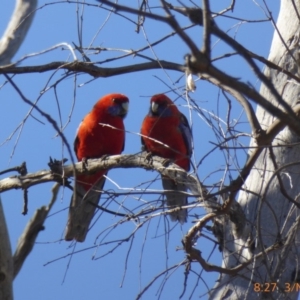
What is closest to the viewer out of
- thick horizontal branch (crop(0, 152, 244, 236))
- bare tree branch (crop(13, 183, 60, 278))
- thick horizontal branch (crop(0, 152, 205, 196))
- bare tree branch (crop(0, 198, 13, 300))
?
thick horizontal branch (crop(0, 152, 244, 236))

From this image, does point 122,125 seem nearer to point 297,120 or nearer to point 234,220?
point 234,220

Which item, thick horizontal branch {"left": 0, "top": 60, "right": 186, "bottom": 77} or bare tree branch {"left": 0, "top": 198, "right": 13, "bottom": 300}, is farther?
bare tree branch {"left": 0, "top": 198, "right": 13, "bottom": 300}

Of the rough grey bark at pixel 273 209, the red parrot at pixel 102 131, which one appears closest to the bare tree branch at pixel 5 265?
the red parrot at pixel 102 131

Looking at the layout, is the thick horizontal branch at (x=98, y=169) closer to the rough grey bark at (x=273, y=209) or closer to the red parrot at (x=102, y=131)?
the rough grey bark at (x=273, y=209)

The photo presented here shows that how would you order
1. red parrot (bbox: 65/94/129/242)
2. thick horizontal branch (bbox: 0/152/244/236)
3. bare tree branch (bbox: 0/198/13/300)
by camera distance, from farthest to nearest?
red parrot (bbox: 65/94/129/242) → bare tree branch (bbox: 0/198/13/300) → thick horizontal branch (bbox: 0/152/244/236)

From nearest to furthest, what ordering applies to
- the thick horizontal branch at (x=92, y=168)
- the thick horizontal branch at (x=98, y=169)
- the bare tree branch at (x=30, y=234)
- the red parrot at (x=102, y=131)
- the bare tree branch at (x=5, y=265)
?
the thick horizontal branch at (x=98, y=169) < the thick horizontal branch at (x=92, y=168) < the bare tree branch at (x=5, y=265) < the bare tree branch at (x=30, y=234) < the red parrot at (x=102, y=131)

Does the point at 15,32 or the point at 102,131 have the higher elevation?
the point at 15,32

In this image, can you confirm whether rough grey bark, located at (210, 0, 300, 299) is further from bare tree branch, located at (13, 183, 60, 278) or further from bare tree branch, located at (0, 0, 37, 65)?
bare tree branch, located at (0, 0, 37, 65)

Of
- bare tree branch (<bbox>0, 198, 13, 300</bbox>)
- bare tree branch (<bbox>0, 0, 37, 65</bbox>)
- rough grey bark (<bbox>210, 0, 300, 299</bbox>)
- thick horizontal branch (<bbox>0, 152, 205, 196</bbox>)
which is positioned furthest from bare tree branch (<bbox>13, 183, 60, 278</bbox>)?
rough grey bark (<bbox>210, 0, 300, 299</bbox>)

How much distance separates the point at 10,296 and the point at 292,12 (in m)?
2.05

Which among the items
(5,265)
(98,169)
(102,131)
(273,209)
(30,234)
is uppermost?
(102,131)

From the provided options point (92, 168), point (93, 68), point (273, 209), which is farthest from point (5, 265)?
point (273, 209)

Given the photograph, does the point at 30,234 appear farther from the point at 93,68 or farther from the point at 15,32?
the point at 15,32

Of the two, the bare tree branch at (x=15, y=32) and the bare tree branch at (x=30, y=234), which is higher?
the bare tree branch at (x=15, y=32)
